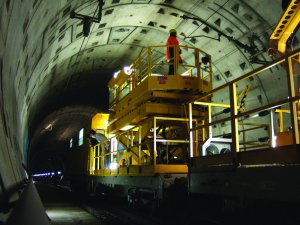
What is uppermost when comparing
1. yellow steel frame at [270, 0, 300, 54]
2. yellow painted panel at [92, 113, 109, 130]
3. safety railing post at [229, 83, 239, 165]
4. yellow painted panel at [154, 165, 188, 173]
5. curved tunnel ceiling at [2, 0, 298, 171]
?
curved tunnel ceiling at [2, 0, 298, 171]

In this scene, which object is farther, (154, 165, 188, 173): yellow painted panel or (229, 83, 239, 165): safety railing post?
(154, 165, 188, 173): yellow painted panel

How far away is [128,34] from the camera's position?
14.3m

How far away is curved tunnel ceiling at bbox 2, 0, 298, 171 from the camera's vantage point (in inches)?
355

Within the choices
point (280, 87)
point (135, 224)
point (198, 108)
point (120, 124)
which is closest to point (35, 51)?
point (120, 124)

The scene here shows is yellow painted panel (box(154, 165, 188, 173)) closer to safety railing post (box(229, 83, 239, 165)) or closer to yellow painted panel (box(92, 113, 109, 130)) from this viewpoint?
safety railing post (box(229, 83, 239, 165))

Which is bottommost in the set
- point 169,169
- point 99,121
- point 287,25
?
point 169,169

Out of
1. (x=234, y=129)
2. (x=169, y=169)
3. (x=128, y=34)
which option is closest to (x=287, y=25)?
(x=234, y=129)

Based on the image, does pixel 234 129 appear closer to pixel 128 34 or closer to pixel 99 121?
pixel 99 121

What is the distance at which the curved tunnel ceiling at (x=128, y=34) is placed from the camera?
9.02 metres

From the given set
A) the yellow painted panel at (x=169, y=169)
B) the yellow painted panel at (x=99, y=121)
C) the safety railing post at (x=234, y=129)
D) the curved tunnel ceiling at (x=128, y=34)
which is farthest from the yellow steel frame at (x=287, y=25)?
the yellow painted panel at (x=99, y=121)

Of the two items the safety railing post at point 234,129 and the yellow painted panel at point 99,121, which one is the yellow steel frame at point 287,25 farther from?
the yellow painted panel at point 99,121

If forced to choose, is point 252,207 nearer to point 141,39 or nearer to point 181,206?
point 181,206

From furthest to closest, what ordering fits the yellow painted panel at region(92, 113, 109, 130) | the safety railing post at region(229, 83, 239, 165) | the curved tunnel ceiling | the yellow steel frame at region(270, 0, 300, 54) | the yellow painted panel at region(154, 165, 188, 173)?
the yellow painted panel at region(92, 113, 109, 130) → the curved tunnel ceiling → the yellow painted panel at region(154, 165, 188, 173) → the yellow steel frame at region(270, 0, 300, 54) → the safety railing post at region(229, 83, 239, 165)

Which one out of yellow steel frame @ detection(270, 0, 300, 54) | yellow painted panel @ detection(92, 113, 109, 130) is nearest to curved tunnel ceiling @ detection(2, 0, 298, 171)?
yellow painted panel @ detection(92, 113, 109, 130)
